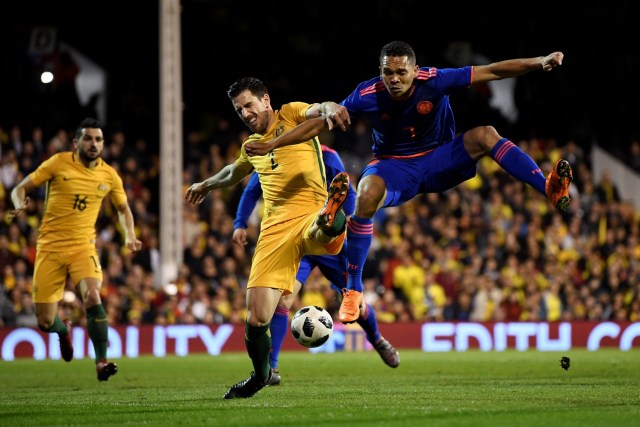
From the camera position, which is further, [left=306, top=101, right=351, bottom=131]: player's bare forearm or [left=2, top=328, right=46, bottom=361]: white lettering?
[left=2, top=328, right=46, bottom=361]: white lettering

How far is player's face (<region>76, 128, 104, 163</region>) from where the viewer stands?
38.0 feet

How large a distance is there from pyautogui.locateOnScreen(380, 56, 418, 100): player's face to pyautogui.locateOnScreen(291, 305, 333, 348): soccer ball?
1.98 m

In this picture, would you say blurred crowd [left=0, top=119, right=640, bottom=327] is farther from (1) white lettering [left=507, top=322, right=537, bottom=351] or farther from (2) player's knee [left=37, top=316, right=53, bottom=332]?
(2) player's knee [left=37, top=316, right=53, bottom=332]

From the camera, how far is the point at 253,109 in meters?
8.92

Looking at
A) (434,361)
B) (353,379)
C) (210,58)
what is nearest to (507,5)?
(210,58)

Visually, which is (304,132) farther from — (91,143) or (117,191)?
(117,191)

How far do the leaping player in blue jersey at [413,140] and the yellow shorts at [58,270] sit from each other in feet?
11.8

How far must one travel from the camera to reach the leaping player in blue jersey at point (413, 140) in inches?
341

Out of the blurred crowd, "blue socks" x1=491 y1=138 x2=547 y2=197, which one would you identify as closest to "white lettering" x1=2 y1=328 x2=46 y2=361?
the blurred crowd

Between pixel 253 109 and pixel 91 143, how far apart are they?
3.30 meters

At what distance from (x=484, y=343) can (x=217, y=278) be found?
4.73 m

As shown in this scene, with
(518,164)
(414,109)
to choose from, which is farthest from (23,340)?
(518,164)

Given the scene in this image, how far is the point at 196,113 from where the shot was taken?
24.0 m

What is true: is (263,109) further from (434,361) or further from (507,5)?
(507,5)
